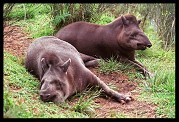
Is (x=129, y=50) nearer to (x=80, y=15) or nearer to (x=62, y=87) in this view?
(x=80, y=15)

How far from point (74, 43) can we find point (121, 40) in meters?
1.03

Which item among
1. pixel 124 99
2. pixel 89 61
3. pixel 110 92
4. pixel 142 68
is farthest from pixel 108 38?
pixel 124 99

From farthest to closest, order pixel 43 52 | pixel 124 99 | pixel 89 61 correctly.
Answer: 1. pixel 89 61
2. pixel 43 52
3. pixel 124 99

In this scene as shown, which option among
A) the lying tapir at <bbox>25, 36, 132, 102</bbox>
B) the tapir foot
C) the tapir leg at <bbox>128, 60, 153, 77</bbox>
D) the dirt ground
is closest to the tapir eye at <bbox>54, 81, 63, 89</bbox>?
the lying tapir at <bbox>25, 36, 132, 102</bbox>

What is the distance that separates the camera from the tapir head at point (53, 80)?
6.32 m

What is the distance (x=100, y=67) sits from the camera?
339 inches

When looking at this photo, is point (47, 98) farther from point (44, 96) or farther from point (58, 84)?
→ point (58, 84)

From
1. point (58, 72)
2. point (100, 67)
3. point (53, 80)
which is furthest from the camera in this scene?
point (100, 67)

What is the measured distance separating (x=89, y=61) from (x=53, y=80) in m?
2.35

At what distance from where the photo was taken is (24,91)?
6391 millimetres

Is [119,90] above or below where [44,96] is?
below

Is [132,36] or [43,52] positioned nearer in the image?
[43,52]

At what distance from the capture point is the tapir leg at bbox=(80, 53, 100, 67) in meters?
8.71

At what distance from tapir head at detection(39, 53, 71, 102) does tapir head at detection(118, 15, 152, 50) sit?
2341mm
